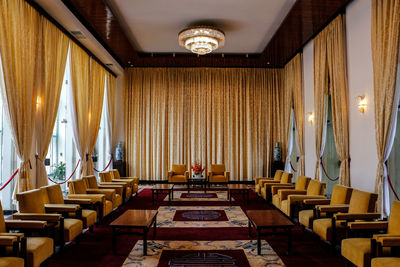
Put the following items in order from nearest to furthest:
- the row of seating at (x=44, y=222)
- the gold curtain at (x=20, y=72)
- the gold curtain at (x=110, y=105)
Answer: the row of seating at (x=44, y=222) → the gold curtain at (x=20, y=72) → the gold curtain at (x=110, y=105)

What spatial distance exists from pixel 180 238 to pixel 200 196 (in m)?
4.50

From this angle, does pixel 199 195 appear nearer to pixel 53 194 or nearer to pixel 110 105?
pixel 110 105

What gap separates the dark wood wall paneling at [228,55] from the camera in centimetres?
702

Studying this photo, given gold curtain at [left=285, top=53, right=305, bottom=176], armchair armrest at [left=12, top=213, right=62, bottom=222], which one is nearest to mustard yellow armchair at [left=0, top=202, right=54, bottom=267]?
armchair armrest at [left=12, top=213, right=62, bottom=222]

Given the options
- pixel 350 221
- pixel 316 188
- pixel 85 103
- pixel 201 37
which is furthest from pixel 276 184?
pixel 85 103

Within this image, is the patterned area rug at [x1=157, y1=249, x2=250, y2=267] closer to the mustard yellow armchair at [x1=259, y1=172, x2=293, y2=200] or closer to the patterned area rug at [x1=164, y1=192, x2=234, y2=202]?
the mustard yellow armchair at [x1=259, y1=172, x2=293, y2=200]

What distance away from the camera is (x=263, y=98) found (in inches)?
505

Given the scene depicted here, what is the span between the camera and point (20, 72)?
581cm

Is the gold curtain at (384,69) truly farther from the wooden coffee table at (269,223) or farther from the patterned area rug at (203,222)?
the patterned area rug at (203,222)

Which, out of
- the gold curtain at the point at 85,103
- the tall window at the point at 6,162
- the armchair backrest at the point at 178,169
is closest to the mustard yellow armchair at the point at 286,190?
the armchair backrest at the point at 178,169

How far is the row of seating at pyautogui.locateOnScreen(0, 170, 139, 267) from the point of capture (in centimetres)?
325

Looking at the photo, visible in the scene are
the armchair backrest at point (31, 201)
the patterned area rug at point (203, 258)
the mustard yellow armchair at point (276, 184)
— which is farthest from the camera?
the mustard yellow armchair at point (276, 184)

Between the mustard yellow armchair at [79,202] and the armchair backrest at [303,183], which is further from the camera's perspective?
the armchair backrest at [303,183]

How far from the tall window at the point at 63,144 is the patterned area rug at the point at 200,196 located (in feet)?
9.97
